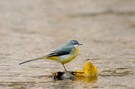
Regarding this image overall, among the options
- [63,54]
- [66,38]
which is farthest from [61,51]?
[66,38]

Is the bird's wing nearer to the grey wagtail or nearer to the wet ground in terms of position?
the grey wagtail

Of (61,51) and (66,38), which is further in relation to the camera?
(66,38)

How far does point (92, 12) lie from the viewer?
18547 mm

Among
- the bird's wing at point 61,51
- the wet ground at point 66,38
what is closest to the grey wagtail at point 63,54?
the bird's wing at point 61,51

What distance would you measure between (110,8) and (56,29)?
425 cm

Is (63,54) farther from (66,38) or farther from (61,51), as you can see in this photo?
(66,38)

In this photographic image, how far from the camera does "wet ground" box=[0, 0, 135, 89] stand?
29.9 feet

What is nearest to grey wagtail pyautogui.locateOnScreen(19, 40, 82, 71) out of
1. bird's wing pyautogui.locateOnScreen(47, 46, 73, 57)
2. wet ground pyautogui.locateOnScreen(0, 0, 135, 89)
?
bird's wing pyautogui.locateOnScreen(47, 46, 73, 57)

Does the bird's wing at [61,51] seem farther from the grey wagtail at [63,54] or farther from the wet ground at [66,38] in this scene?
the wet ground at [66,38]

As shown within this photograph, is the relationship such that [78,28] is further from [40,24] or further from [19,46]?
[19,46]

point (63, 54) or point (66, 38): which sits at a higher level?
point (66, 38)

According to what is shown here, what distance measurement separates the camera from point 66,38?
547 inches

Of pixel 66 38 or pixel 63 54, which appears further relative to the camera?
pixel 66 38

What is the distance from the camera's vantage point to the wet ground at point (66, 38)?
9.11 metres
